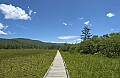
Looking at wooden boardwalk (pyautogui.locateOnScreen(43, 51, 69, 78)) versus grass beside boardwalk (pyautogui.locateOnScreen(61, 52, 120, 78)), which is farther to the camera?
wooden boardwalk (pyautogui.locateOnScreen(43, 51, 69, 78))

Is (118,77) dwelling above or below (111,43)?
below

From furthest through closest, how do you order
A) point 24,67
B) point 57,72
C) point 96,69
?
point 24,67, point 96,69, point 57,72

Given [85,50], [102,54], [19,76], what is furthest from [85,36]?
[19,76]

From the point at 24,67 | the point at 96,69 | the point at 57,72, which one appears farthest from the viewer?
the point at 24,67

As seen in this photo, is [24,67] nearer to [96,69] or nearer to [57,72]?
[57,72]

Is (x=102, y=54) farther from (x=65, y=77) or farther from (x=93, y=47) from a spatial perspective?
(x=65, y=77)

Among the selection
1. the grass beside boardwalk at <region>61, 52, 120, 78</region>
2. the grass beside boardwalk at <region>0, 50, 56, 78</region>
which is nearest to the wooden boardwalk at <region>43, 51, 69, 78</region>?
the grass beside boardwalk at <region>61, 52, 120, 78</region>

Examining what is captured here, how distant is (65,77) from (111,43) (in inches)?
944

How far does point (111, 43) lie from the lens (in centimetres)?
3988

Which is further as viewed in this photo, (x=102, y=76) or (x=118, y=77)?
(x=102, y=76)

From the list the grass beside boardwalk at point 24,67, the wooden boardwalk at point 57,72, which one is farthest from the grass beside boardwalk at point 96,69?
the grass beside boardwalk at point 24,67

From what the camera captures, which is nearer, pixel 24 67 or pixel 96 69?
pixel 96 69

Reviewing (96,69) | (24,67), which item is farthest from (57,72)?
(24,67)

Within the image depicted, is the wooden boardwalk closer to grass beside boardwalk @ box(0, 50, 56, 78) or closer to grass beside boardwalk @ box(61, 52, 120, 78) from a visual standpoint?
grass beside boardwalk @ box(61, 52, 120, 78)
